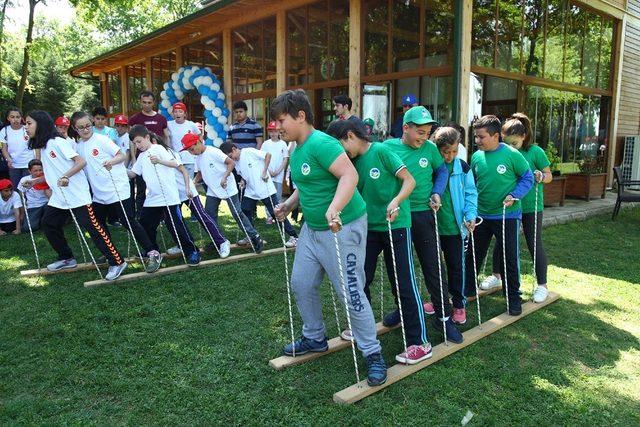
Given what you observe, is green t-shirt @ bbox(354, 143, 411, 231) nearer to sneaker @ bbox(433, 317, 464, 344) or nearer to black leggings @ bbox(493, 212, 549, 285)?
sneaker @ bbox(433, 317, 464, 344)

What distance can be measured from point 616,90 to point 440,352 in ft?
41.6

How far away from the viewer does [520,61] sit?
966 centimetres

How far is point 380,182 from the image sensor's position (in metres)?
3.30

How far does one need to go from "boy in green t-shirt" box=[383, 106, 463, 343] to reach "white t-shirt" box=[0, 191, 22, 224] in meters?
6.99

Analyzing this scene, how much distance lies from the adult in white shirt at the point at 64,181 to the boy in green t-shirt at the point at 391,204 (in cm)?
329

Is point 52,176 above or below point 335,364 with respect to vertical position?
above

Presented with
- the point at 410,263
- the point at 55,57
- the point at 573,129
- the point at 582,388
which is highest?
the point at 55,57

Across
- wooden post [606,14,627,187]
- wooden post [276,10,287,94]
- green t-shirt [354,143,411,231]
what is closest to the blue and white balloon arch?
wooden post [276,10,287,94]

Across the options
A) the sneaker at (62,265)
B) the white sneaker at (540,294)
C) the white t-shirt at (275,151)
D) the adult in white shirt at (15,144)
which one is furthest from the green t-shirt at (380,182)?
the adult in white shirt at (15,144)

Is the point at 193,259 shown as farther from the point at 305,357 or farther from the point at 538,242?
the point at 538,242

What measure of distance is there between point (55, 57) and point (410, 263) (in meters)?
39.5

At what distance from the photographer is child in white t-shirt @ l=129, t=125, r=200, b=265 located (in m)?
5.66

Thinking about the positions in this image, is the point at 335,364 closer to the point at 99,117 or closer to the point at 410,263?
the point at 410,263

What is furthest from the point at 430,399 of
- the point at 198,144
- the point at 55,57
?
the point at 55,57
